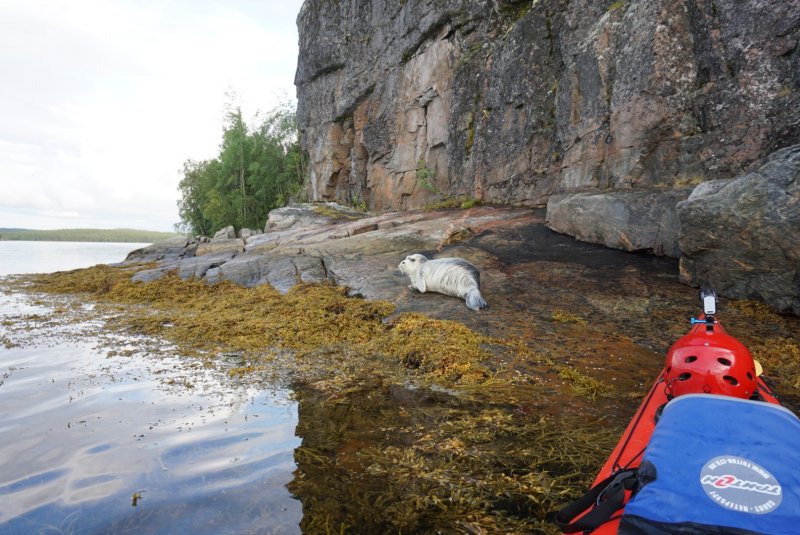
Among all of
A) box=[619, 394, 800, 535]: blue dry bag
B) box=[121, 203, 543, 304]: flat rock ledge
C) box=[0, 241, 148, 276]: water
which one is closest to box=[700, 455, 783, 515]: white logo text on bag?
box=[619, 394, 800, 535]: blue dry bag

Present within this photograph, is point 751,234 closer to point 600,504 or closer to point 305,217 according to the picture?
point 600,504

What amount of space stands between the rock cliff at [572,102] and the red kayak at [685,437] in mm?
4275

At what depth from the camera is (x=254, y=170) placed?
111 ft

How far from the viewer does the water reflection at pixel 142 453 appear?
2350mm

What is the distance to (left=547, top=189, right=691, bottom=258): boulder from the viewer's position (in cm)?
800

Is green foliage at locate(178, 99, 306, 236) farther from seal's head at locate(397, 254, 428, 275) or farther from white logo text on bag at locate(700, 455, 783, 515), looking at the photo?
white logo text on bag at locate(700, 455, 783, 515)

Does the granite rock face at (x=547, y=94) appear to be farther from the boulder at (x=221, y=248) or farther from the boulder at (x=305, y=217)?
the boulder at (x=221, y=248)

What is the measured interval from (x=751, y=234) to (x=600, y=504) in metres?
5.72

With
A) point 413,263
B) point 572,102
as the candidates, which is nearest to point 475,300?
point 413,263

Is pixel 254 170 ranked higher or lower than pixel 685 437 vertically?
higher

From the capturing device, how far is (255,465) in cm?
286

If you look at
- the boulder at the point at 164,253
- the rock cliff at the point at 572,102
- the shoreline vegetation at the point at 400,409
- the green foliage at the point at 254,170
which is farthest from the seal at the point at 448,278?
the green foliage at the point at 254,170

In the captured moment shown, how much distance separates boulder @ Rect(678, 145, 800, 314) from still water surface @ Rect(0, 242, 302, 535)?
5.84m

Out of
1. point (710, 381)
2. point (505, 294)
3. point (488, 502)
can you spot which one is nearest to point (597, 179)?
point (505, 294)
